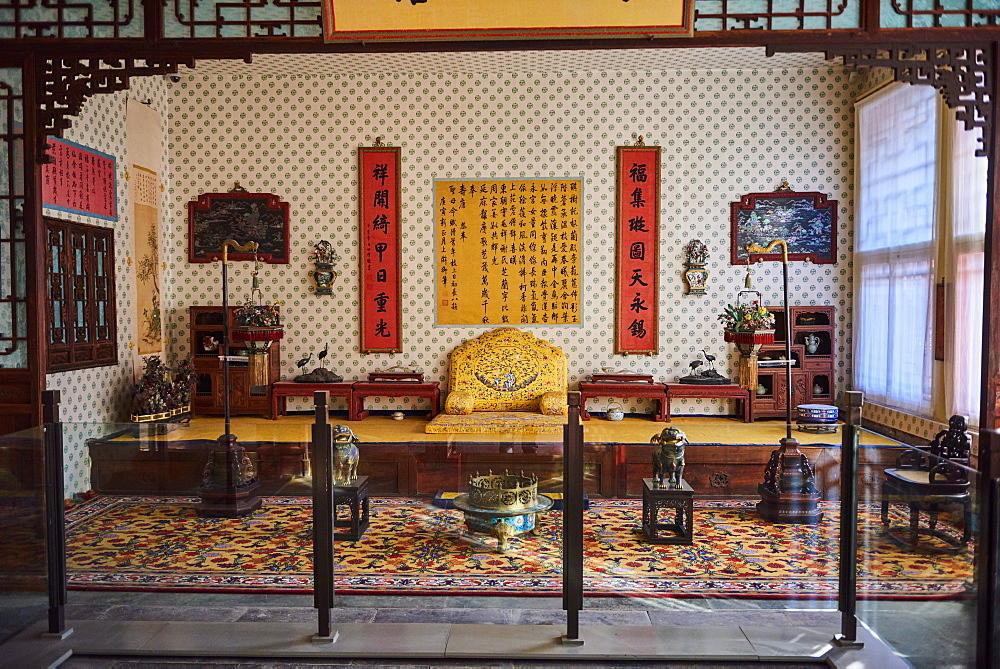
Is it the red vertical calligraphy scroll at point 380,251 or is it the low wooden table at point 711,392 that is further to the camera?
the red vertical calligraphy scroll at point 380,251

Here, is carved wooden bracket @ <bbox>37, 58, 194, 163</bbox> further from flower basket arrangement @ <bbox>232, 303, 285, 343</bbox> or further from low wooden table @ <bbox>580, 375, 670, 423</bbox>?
low wooden table @ <bbox>580, 375, 670, 423</bbox>

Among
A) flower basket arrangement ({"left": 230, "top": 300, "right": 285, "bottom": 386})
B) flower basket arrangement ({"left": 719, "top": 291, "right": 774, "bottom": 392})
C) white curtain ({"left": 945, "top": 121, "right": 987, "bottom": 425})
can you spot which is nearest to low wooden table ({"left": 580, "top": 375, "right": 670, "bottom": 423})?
flower basket arrangement ({"left": 719, "top": 291, "right": 774, "bottom": 392})

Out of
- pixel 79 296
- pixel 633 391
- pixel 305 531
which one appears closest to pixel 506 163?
pixel 633 391

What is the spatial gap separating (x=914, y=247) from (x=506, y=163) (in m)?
3.89

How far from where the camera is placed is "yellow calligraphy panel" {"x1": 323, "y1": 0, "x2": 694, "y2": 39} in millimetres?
4340

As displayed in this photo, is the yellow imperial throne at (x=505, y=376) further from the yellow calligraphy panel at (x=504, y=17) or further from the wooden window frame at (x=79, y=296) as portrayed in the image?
the yellow calligraphy panel at (x=504, y=17)

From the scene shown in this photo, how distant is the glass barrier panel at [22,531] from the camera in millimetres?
3594

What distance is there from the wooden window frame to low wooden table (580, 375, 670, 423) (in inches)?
174

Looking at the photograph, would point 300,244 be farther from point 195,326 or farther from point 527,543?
point 527,543

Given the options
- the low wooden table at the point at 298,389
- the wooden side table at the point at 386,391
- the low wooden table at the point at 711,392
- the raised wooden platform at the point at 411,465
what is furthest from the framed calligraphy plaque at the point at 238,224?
the raised wooden platform at the point at 411,465

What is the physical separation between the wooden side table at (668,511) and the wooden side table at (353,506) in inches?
58.7

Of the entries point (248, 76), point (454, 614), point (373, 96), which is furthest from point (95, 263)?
point (454, 614)

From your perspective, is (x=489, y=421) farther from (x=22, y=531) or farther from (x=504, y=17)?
(x=22, y=531)

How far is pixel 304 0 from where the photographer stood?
4.55 meters
